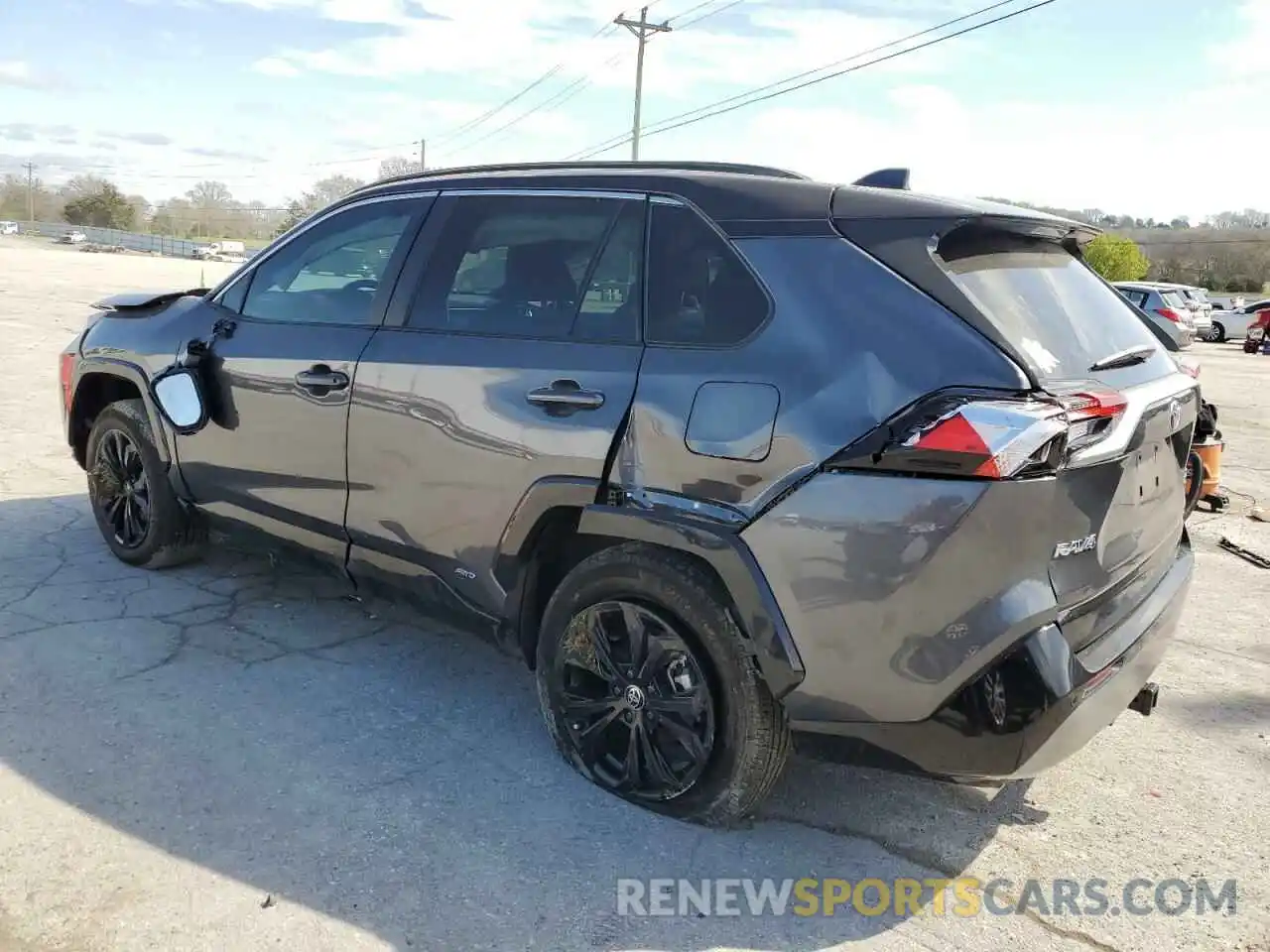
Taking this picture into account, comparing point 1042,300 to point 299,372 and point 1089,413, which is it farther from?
A: point 299,372

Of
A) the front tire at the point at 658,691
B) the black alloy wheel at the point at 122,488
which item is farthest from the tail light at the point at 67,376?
the front tire at the point at 658,691

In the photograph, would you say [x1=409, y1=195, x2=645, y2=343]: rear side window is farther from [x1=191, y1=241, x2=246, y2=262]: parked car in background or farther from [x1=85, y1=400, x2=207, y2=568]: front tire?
[x1=191, y1=241, x2=246, y2=262]: parked car in background

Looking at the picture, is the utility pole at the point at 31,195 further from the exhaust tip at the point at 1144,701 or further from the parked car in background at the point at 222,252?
the exhaust tip at the point at 1144,701

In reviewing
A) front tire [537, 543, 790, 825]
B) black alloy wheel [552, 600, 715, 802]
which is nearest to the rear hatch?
front tire [537, 543, 790, 825]

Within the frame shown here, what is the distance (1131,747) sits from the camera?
3.60m

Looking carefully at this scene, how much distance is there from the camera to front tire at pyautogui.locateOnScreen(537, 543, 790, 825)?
109 inches

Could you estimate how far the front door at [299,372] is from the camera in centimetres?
374

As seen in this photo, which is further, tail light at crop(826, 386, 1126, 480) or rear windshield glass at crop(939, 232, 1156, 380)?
rear windshield glass at crop(939, 232, 1156, 380)

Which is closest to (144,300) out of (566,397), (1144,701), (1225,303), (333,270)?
(333,270)

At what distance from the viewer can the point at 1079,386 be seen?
2.57 metres

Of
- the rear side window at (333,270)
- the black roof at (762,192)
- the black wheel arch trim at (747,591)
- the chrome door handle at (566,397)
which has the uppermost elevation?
the black roof at (762,192)

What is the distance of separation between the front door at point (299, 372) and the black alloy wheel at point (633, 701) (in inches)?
47.0

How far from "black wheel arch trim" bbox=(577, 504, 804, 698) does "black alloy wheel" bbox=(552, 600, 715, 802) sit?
8.9 inches

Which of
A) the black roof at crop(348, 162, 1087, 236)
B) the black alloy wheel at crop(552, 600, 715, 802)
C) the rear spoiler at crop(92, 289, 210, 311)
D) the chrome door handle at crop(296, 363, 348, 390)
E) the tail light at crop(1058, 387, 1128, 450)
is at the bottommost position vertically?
the black alloy wheel at crop(552, 600, 715, 802)
